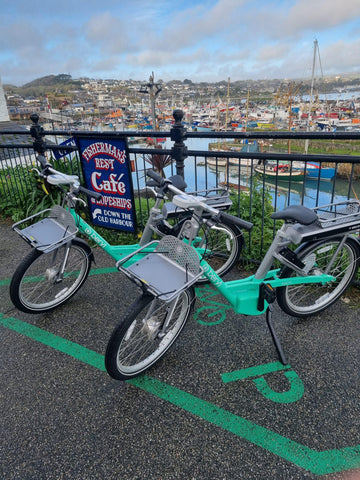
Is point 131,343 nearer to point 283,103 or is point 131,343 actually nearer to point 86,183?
point 86,183

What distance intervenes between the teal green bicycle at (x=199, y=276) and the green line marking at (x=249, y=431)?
0.24 metres

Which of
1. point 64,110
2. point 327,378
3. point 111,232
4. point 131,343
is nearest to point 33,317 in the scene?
point 131,343

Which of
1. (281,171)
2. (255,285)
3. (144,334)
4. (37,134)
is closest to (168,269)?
(144,334)

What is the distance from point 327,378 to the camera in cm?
220

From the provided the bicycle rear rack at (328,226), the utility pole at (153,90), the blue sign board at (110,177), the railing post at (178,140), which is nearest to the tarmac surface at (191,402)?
the bicycle rear rack at (328,226)

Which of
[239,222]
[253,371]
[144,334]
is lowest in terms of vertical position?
[253,371]

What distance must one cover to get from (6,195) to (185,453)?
19.2ft

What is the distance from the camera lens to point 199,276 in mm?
2129

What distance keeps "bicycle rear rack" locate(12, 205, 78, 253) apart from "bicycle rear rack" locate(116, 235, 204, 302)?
887 mm

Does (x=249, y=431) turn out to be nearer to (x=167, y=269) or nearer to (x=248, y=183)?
(x=167, y=269)

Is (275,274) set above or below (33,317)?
above

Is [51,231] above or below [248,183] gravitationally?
above

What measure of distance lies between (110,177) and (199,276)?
238 cm

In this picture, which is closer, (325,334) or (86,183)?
(325,334)
